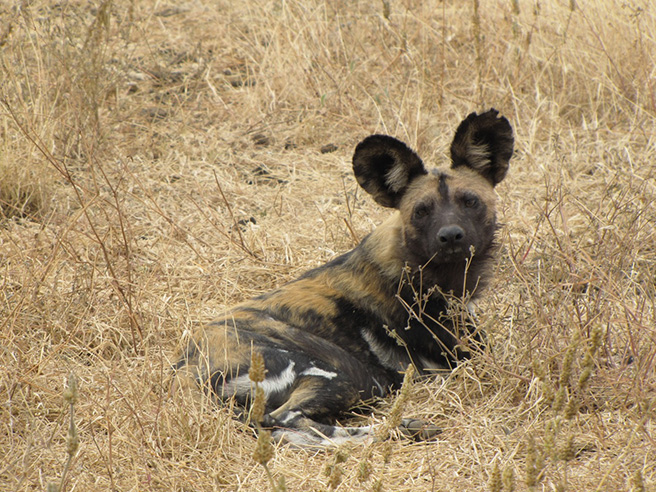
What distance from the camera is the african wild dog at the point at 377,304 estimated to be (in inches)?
140

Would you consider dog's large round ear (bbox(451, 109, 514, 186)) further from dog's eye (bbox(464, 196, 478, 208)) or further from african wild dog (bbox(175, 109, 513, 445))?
dog's eye (bbox(464, 196, 478, 208))

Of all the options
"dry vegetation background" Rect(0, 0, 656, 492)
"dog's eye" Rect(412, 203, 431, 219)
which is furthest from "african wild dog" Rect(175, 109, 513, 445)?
"dry vegetation background" Rect(0, 0, 656, 492)

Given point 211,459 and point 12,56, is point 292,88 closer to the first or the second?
point 12,56

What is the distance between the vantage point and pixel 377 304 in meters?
3.92

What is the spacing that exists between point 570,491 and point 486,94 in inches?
189

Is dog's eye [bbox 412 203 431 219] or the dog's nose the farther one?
dog's eye [bbox 412 203 431 219]

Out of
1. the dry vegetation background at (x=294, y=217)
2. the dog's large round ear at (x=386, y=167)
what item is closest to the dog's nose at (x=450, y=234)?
the dry vegetation background at (x=294, y=217)

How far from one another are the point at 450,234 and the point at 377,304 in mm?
519

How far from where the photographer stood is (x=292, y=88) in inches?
286

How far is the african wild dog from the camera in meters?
3.54

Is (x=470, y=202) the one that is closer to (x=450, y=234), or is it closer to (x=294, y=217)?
(x=450, y=234)

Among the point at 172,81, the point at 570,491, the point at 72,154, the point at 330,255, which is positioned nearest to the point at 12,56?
the point at 72,154

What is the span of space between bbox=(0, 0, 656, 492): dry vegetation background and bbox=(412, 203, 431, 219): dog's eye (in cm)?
54

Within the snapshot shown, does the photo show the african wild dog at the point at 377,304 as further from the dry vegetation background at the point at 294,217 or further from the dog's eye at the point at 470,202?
the dry vegetation background at the point at 294,217
